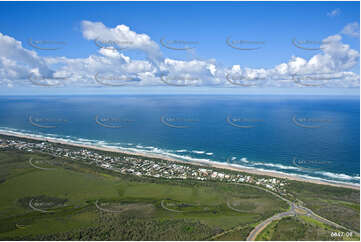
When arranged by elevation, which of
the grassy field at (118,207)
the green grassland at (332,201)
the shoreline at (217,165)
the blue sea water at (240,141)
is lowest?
the grassy field at (118,207)

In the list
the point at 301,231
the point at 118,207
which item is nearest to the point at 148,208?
the point at 118,207

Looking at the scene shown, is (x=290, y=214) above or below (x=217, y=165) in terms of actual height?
below

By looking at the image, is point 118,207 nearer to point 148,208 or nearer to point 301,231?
point 148,208

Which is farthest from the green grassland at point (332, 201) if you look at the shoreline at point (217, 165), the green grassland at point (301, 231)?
the green grassland at point (301, 231)

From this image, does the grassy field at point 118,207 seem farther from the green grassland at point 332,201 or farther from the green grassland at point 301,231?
the green grassland at point 332,201

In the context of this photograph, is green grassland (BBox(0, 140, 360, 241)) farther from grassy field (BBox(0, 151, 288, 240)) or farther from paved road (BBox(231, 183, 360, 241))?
paved road (BBox(231, 183, 360, 241))

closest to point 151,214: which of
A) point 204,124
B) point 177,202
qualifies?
point 177,202
